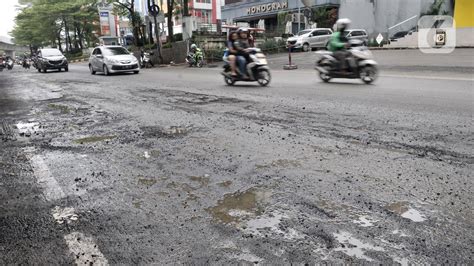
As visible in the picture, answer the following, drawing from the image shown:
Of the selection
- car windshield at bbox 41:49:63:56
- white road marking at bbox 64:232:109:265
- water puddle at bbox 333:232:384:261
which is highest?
car windshield at bbox 41:49:63:56

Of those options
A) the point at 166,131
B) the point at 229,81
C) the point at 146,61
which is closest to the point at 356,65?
the point at 229,81

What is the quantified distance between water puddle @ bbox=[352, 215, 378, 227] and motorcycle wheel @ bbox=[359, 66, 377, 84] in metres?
9.37

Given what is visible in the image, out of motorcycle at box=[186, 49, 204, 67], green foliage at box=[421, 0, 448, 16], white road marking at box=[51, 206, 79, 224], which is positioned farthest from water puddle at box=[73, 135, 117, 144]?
green foliage at box=[421, 0, 448, 16]

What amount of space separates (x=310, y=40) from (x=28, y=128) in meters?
27.8

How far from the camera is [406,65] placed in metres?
18.8

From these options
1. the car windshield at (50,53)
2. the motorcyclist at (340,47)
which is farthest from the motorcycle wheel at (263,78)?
the car windshield at (50,53)

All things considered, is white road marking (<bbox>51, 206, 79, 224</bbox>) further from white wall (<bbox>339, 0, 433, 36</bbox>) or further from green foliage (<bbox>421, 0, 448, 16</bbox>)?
white wall (<bbox>339, 0, 433, 36</bbox>)

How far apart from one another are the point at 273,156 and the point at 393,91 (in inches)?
257

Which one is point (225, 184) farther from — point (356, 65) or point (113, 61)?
point (113, 61)

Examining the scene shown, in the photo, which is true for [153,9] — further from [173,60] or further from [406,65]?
[406,65]

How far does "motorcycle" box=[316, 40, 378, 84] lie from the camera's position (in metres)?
11.6

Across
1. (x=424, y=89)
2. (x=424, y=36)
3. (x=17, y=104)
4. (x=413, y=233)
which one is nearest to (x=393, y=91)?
(x=424, y=89)

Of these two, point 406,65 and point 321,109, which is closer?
point 321,109

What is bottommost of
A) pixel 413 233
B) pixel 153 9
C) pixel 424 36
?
pixel 413 233
